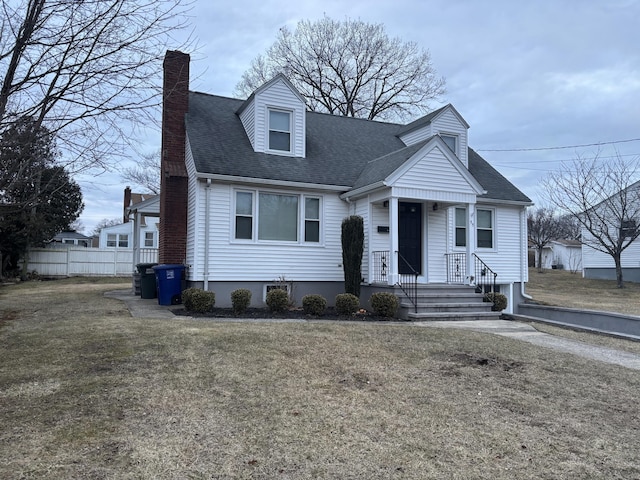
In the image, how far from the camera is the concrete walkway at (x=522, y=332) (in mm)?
7496

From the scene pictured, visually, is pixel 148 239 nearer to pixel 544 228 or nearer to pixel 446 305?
pixel 446 305

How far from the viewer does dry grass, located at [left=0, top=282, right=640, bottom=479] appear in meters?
3.47

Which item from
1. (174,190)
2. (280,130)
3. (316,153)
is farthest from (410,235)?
(174,190)

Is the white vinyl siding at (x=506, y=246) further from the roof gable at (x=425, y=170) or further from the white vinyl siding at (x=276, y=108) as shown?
the white vinyl siding at (x=276, y=108)

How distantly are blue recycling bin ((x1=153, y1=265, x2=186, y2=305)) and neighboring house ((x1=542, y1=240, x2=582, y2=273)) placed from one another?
141 feet

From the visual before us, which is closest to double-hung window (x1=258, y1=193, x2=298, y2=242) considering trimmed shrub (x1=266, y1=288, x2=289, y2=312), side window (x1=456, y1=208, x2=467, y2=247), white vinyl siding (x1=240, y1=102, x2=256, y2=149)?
white vinyl siding (x1=240, y1=102, x2=256, y2=149)

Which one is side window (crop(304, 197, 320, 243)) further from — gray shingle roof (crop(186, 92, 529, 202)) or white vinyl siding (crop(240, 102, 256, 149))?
white vinyl siding (crop(240, 102, 256, 149))

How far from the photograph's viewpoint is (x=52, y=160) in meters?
6.23

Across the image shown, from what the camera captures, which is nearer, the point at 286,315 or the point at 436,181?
the point at 286,315

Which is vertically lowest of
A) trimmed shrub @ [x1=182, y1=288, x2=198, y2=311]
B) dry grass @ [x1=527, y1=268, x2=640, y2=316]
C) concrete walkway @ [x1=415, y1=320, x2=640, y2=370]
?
concrete walkway @ [x1=415, y1=320, x2=640, y2=370]

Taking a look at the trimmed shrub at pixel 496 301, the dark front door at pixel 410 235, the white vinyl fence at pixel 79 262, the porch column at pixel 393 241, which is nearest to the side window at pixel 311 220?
the porch column at pixel 393 241

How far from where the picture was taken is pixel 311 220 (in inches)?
522

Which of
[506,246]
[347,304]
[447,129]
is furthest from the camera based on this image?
[447,129]

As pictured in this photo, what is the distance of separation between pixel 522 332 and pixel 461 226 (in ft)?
17.6
